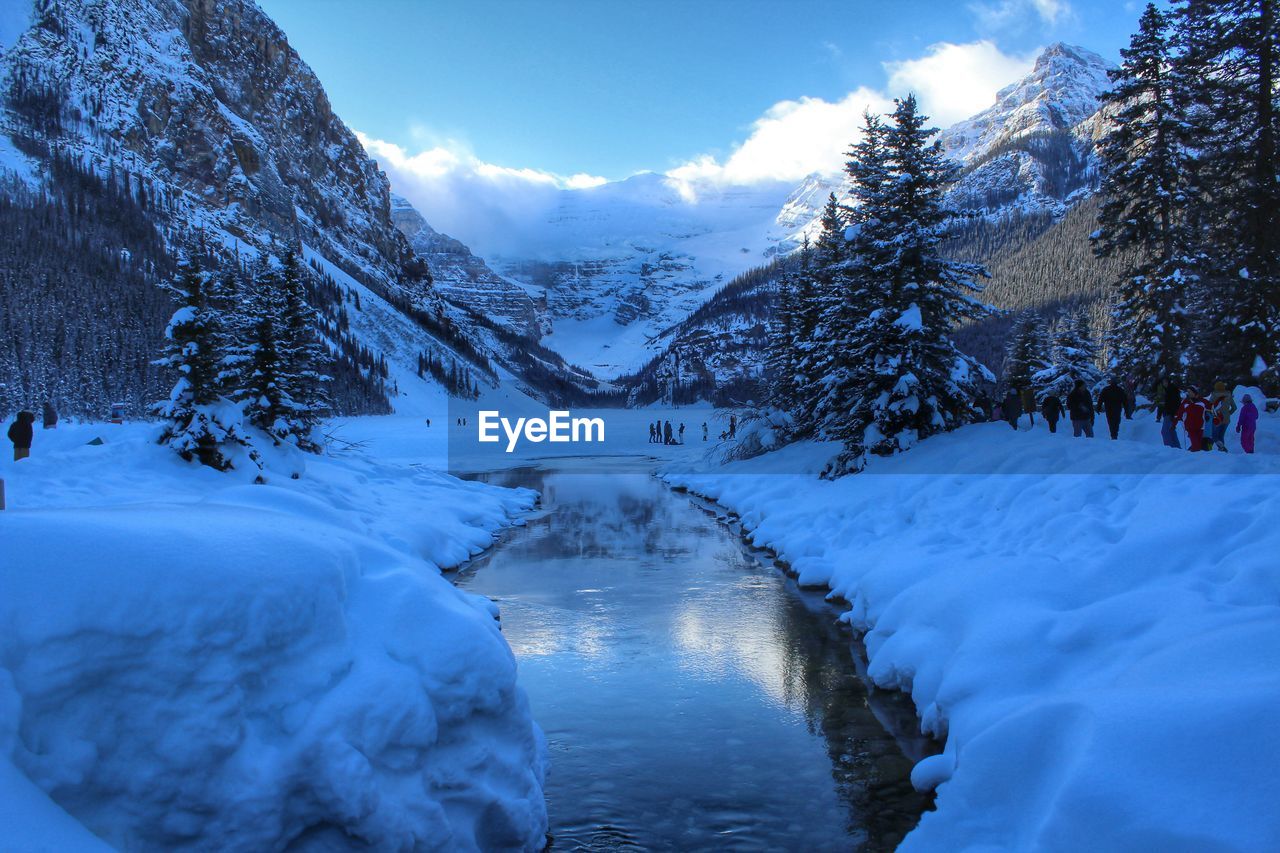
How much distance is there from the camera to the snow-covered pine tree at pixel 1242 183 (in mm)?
20172

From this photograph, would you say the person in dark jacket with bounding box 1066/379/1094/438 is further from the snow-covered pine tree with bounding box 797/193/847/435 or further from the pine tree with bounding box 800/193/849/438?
the snow-covered pine tree with bounding box 797/193/847/435

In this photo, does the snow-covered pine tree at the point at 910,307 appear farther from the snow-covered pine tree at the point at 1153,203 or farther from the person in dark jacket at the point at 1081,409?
the snow-covered pine tree at the point at 1153,203

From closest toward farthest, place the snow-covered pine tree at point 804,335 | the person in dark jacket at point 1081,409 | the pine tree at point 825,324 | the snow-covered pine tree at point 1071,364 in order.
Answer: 1. the person in dark jacket at point 1081,409
2. the pine tree at point 825,324
3. the snow-covered pine tree at point 804,335
4. the snow-covered pine tree at point 1071,364

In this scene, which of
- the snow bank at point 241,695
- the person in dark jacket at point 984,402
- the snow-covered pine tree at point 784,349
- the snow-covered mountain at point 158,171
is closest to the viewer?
the snow bank at point 241,695

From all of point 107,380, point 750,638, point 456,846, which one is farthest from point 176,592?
point 107,380

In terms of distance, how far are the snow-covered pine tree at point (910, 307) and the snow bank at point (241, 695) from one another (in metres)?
16.7

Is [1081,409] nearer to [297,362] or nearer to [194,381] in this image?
[194,381]

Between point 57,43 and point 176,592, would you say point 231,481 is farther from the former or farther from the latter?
point 57,43

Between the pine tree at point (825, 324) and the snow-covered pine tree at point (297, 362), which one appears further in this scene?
the snow-covered pine tree at point (297, 362)

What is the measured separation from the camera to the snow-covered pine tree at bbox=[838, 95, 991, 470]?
68.9ft

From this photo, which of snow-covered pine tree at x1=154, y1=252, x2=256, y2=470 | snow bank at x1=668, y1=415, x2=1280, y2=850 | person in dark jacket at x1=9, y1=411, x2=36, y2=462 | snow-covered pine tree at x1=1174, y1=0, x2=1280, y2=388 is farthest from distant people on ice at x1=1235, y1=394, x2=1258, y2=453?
person in dark jacket at x1=9, y1=411, x2=36, y2=462

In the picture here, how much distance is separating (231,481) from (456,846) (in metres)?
14.5

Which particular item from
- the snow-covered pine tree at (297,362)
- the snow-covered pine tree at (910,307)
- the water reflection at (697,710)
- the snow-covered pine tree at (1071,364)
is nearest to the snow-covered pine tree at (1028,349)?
the snow-covered pine tree at (1071,364)

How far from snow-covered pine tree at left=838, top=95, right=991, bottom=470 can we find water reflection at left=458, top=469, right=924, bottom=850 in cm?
676
